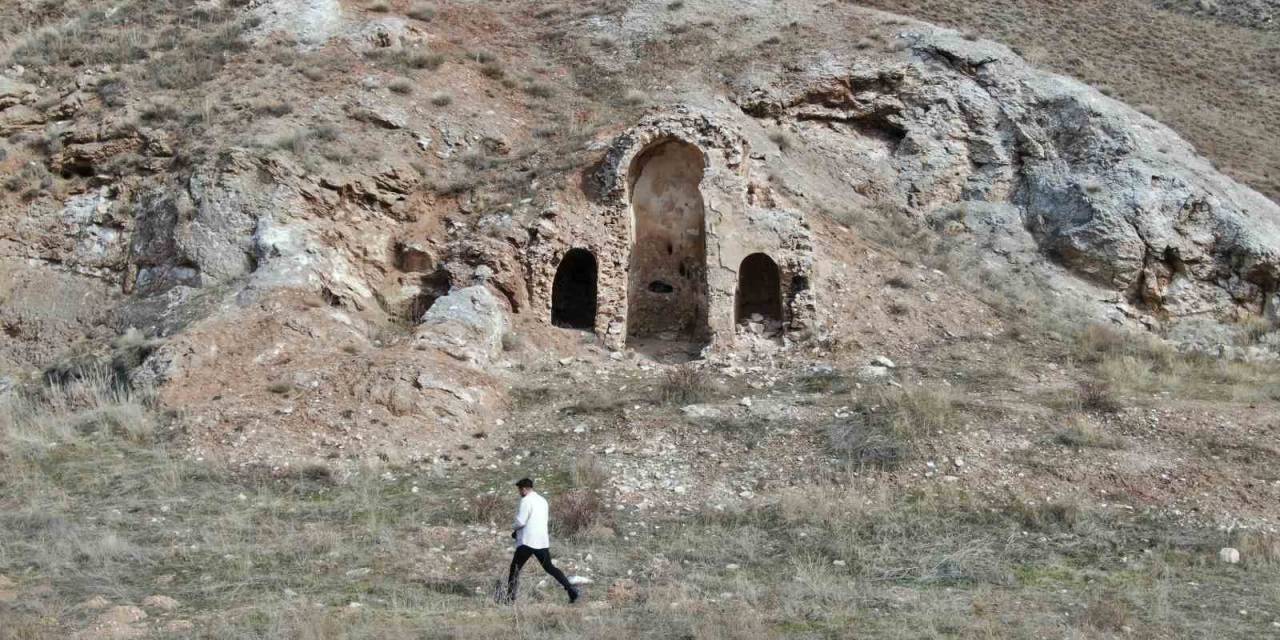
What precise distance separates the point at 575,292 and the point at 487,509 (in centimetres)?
843

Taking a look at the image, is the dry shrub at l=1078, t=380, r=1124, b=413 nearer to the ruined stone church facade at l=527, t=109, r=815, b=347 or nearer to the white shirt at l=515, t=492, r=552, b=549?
the ruined stone church facade at l=527, t=109, r=815, b=347

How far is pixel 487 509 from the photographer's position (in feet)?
37.7

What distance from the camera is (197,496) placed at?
11.6m

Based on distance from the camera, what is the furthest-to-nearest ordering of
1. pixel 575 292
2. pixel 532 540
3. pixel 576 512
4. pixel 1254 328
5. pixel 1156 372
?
pixel 575 292 < pixel 1254 328 < pixel 1156 372 < pixel 576 512 < pixel 532 540

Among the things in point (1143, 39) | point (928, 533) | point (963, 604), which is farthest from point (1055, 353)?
point (1143, 39)

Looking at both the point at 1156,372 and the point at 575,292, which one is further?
the point at 575,292

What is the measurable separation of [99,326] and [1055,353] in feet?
49.2

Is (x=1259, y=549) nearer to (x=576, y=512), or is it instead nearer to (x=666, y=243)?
(x=576, y=512)

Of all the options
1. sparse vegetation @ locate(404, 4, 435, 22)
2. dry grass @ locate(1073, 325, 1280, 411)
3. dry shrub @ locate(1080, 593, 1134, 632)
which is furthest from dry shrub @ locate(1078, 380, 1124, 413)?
sparse vegetation @ locate(404, 4, 435, 22)

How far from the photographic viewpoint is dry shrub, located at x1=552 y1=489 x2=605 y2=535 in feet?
36.3

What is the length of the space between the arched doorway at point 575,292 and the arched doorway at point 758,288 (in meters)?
2.69

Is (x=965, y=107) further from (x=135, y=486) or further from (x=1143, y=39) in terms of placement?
(x=135, y=486)

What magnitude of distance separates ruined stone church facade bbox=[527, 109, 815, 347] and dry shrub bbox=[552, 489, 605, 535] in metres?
5.51

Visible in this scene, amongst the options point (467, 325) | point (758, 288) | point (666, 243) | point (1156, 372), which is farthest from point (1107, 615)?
point (666, 243)
